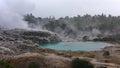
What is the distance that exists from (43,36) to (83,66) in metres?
107

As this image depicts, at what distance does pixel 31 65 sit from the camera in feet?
202

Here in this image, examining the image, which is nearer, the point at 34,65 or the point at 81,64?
the point at 34,65

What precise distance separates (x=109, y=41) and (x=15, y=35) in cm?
5231

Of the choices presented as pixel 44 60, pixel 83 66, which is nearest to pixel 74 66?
pixel 83 66

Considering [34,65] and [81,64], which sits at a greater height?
[34,65]

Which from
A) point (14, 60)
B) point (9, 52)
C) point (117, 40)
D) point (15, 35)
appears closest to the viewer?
point (14, 60)

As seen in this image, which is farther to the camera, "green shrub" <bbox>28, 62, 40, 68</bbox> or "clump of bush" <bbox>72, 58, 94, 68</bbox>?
"clump of bush" <bbox>72, 58, 94, 68</bbox>

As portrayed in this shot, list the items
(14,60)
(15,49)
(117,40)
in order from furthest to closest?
(117,40) → (15,49) → (14,60)

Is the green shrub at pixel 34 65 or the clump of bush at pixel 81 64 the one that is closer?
the green shrub at pixel 34 65

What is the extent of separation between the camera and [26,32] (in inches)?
6531

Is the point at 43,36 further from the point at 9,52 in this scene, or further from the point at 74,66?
the point at 74,66

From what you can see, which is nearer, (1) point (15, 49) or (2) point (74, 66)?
(2) point (74, 66)

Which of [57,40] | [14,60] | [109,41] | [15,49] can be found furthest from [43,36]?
[14,60]

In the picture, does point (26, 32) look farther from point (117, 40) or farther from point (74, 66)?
point (74, 66)
